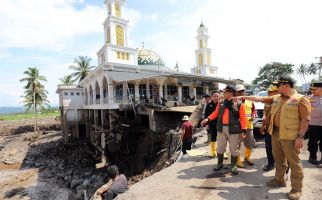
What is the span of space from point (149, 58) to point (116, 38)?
6670mm

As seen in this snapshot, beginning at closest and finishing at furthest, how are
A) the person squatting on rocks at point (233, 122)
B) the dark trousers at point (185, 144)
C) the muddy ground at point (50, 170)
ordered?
1. the person squatting on rocks at point (233, 122)
2. the dark trousers at point (185, 144)
3. the muddy ground at point (50, 170)

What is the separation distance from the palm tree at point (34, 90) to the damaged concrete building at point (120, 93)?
10.2m

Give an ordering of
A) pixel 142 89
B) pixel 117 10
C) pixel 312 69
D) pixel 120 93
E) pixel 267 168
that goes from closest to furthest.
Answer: pixel 267 168, pixel 120 93, pixel 142 89, pixel 117 10, pixel 312 69

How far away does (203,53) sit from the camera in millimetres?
43031

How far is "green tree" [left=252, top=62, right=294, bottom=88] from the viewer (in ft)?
175

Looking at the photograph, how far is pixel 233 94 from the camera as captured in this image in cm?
459

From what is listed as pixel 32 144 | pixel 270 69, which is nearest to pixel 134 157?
pixel 32 144

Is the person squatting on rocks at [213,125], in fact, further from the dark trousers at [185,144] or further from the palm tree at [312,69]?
the palm tree at [312,69]

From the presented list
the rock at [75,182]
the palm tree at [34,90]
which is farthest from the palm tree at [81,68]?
the rock at [75,182]

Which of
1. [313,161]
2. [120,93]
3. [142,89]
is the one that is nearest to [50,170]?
[120,93]

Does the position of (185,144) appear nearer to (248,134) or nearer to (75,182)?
(248,134)

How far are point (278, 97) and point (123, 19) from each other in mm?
30083

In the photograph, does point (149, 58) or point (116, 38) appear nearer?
point (116, 38)

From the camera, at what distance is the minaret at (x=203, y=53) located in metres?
42.9
